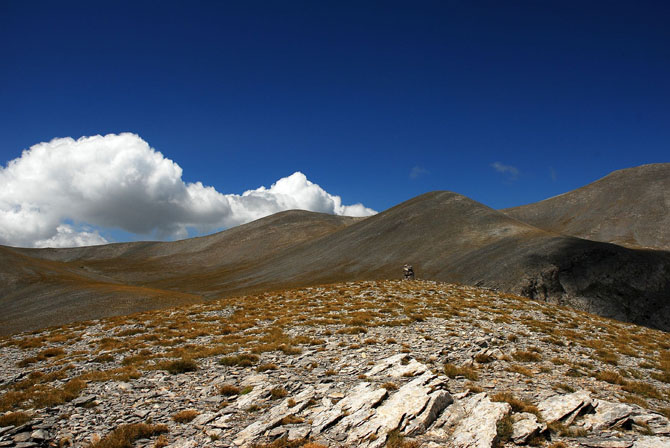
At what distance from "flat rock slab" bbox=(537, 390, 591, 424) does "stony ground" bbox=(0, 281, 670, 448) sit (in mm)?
57

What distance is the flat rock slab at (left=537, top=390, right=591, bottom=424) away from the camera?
11484 millimetres

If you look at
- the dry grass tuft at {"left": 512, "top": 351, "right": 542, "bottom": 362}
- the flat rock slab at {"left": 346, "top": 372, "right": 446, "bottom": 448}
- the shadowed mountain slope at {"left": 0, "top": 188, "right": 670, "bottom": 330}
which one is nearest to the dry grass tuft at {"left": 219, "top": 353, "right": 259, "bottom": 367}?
the flat rock slab at {"left": 346, "top": 372, "right": 446, "bottom": 448}

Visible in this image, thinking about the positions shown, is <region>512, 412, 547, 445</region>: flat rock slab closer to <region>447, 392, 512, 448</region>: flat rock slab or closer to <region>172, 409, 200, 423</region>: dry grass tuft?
<region>447, 392, 512, 448</region>: flat rock slab

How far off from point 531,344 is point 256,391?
15.8 m

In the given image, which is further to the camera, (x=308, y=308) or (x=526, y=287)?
(x=526, y=287)

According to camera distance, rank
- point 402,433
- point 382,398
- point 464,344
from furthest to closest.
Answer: point 464,344, point 382,398, point 402,433

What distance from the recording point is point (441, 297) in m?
35.3

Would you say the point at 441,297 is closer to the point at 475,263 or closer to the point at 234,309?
the point at 234,309

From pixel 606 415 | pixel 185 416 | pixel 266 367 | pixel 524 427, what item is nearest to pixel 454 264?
pixel 266 367

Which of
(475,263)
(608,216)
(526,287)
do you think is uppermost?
(608,216)

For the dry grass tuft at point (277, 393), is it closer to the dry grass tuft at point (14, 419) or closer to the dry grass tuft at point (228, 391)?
the dry grass tuft at point (228, 391)

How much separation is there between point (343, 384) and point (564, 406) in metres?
7.62

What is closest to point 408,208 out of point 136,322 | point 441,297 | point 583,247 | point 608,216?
point 583,247

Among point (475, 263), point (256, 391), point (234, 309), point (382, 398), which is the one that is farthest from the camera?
point (475, 263)
